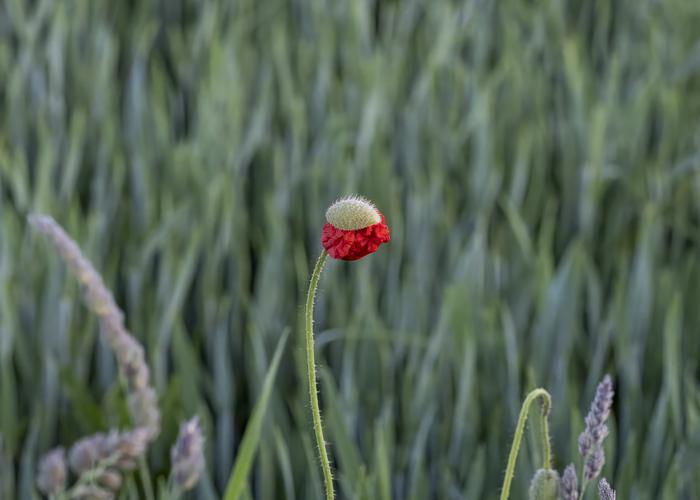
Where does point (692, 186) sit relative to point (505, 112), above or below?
below

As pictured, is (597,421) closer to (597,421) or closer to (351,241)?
(597,421)

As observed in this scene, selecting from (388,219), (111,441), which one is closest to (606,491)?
(111,441)

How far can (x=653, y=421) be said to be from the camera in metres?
1.03

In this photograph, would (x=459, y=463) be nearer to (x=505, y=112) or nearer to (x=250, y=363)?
(x=250, y=363)

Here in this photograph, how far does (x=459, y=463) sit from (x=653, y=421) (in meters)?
0.19

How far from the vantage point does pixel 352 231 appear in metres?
0.50

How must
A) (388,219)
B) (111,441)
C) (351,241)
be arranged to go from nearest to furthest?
(351,241)
(111,441)
(388,219)

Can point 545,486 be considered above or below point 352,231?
below

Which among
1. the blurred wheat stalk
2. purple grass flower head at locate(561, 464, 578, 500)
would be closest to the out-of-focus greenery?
the blurred wheat stalk

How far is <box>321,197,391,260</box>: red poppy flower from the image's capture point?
0.49 metres

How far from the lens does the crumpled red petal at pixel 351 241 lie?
1.62ft

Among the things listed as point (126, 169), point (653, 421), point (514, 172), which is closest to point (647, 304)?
point (653, 421)

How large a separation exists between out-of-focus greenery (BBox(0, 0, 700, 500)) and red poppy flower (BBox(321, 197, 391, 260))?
14.2 inches

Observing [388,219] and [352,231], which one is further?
[388,219]
